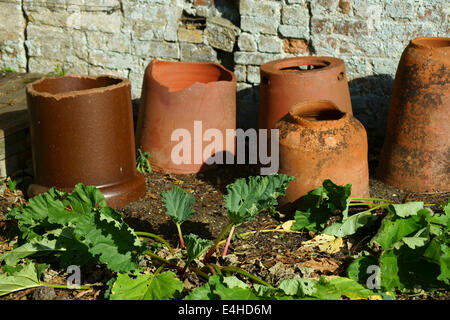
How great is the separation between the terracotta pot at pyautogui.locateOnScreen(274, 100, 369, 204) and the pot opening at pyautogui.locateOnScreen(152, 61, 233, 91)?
39.5 inches

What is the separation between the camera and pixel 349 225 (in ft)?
9.22

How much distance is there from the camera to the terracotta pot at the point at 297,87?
11.3ft

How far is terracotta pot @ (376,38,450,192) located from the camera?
3232 millimetres

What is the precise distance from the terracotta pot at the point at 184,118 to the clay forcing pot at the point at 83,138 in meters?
0.37

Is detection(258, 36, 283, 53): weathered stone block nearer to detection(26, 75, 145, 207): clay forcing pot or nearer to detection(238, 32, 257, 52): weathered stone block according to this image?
detection(238, 32, 257, 52): weathered stone block

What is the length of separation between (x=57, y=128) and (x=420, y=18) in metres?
2.42

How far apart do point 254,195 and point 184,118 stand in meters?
1.16

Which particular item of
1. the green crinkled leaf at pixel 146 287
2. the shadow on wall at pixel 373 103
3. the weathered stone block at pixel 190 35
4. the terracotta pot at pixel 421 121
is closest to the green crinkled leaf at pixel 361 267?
the green crinkled leaf at pixel 146 287

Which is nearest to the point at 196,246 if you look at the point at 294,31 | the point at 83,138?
the point at 83,138

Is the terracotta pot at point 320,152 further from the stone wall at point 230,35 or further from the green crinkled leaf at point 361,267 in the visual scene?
the stone wall at point 230,35

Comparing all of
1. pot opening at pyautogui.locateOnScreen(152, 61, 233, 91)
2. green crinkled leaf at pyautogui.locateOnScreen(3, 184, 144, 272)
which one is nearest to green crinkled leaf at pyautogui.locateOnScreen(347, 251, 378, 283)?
green crinkled leaf at pyautogui.locateOnScreen(3, 184, 144, 272)

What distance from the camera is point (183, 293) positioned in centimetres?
236

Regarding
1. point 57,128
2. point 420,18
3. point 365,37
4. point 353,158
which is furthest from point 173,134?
point 420,18

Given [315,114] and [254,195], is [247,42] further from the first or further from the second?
[254,195]
